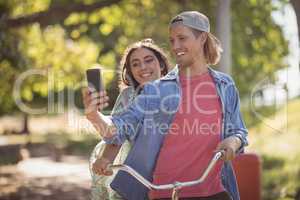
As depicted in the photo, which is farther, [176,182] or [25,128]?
[25,128]

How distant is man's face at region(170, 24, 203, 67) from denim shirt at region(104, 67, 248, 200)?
74 millimetres

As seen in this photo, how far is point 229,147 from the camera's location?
313cm

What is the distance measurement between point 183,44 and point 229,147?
0.57m

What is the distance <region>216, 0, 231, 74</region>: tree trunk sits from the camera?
8.58m

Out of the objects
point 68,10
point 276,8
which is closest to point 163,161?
point 68,10

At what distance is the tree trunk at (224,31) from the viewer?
28.1ft

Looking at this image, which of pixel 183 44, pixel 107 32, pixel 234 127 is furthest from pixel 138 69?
pixel 107 32

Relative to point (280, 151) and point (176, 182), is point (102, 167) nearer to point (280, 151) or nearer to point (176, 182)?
point (176, 182)

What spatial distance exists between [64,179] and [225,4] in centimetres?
630

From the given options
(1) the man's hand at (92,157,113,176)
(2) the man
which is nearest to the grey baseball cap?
(2) the man

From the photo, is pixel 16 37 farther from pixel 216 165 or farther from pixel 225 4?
pixel 216 165

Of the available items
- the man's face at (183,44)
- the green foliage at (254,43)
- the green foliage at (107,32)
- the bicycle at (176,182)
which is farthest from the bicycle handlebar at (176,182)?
the green foliage at (254,43)

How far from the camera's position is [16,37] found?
12.9 metres

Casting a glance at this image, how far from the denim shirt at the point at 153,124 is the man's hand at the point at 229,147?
7cm
